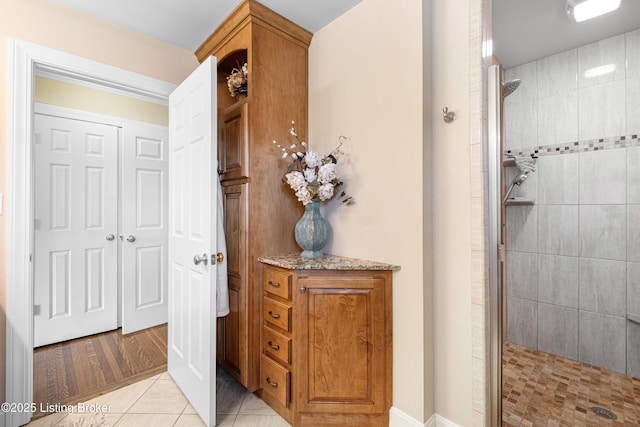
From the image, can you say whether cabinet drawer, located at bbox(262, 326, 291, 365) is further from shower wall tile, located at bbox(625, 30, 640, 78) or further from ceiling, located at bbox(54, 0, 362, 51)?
shower wall tile, located at bbox(625, 30, 640, 78)

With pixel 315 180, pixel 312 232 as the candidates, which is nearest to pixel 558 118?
pixel 315 180

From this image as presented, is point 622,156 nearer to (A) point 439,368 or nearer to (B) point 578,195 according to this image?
(B) point 578,195

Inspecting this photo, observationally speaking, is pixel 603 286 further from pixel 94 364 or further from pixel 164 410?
pixel 94 364

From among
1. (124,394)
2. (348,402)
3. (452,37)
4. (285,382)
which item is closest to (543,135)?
(452,37)

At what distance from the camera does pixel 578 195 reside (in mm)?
2355

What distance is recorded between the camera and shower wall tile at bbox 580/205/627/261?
2186mm

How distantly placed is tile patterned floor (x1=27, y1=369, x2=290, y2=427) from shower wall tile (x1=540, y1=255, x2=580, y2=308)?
7.59ft

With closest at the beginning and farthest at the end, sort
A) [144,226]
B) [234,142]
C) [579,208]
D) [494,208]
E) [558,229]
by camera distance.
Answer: [494,208] < [234,142] < [579,208] < [558,229] < [144,226]

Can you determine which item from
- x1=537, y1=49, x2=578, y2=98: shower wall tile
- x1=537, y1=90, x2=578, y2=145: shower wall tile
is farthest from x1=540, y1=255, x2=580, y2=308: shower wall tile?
x1=537, y1=49, x2=578, y2=98: shower wall tile

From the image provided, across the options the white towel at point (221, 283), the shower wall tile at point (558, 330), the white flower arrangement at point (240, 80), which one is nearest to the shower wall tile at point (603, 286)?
the shower wall tile at point (558, 330)

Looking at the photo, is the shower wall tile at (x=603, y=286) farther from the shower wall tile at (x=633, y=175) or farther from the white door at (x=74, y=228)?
the white door at (x=74, y=228)

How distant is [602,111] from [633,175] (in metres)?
0.52

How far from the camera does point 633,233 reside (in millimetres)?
2137

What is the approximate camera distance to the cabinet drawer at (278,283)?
67.3 inches
